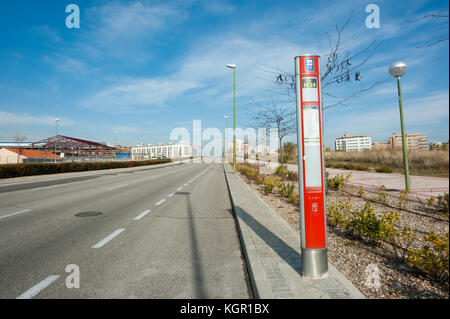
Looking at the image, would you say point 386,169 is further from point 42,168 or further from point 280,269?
point 42,168

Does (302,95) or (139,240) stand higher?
(302,95)

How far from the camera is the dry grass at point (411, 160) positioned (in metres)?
2.52

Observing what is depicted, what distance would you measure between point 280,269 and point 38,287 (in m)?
3.04

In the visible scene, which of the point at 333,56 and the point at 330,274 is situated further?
the point at 333,56

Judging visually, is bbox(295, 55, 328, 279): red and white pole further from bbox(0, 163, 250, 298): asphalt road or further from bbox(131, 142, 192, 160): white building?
bbox(131, 142, 192, 160): white building

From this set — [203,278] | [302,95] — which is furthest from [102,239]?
[302,95]

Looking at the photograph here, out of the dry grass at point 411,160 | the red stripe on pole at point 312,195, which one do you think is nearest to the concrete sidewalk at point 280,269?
the red stripe on pole at point 312,195

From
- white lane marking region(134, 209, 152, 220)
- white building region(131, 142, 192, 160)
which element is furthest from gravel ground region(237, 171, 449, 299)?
white building region(131, 142, 192, 160)

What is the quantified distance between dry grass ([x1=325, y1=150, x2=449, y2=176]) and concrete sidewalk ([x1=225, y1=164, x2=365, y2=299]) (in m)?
1.61

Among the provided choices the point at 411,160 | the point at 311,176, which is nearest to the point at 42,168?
the point at 311,176
